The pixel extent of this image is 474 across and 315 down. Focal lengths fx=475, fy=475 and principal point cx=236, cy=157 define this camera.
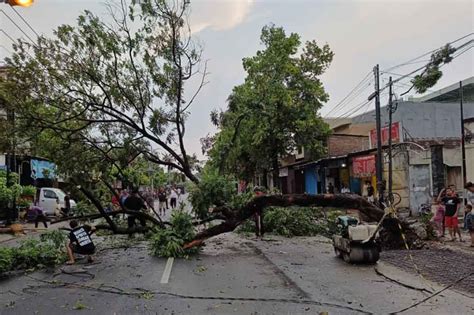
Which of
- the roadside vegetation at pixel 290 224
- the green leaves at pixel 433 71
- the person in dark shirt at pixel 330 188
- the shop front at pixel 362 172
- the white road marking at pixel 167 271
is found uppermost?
the green leaves at pixel 433 71

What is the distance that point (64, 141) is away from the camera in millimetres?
15414

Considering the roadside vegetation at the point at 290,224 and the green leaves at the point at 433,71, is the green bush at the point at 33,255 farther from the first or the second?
the green leaves at the point at 433,71

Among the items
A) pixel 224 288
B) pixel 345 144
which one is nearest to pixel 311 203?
pixel 224 288

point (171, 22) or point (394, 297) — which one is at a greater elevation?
point (171, 22)

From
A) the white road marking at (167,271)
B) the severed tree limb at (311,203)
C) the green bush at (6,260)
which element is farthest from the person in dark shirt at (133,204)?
the green bush at (6,260)

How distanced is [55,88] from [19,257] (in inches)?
224

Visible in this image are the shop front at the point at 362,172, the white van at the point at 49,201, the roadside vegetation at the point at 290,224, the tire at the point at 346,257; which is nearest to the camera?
the tire at the point at 346,257

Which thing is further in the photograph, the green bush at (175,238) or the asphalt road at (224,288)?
the green bush at (175,238)

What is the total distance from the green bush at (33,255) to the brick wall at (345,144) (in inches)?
1006

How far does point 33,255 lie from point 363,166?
20.8 m

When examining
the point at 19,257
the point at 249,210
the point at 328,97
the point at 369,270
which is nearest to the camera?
the point at 369,270

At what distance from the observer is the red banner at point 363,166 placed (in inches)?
1056

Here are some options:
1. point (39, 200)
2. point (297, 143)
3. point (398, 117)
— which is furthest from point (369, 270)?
point (398, 117)

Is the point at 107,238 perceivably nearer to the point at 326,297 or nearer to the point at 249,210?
the point at 249,210
